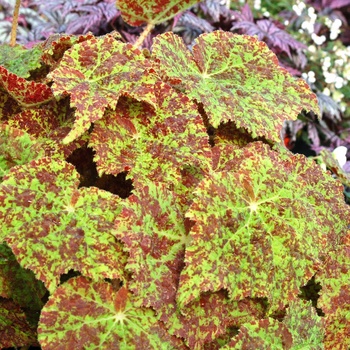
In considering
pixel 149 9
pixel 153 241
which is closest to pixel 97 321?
pixel 153 241

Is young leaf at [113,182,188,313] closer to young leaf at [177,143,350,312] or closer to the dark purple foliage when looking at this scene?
young leaf at [177,143,350,312]

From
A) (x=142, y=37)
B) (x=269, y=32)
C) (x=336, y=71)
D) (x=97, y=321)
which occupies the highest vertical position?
(x=142, y=37)

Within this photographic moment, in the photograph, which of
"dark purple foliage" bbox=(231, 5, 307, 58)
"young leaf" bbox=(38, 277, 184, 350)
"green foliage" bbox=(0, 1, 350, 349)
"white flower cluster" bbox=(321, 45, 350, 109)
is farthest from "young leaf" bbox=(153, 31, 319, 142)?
"white flower cluster" bbox=(321, 45, 350, 109)

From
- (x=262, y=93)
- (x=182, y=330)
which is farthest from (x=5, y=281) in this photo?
(x=262, y=93)

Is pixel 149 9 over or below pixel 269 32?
over

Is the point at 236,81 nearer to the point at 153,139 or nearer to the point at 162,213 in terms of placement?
the point at 153,139

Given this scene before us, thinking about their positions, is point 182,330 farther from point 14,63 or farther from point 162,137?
point 14,63
